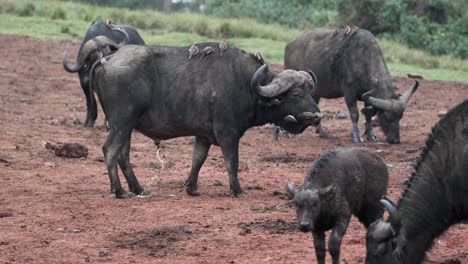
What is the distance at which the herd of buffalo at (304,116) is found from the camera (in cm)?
812

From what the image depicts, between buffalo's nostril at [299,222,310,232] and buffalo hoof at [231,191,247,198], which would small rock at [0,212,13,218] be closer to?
buffalo hoof at [231,191,247,198]

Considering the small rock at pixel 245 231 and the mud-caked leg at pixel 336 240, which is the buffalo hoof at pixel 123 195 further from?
the mud-caked leg at pixel 336 240

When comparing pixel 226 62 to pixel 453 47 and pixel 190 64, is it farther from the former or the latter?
pixel 453 47

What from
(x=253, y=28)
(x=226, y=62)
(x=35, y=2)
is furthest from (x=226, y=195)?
(x=35, y=2)

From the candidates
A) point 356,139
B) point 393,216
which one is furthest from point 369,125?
point 393,216

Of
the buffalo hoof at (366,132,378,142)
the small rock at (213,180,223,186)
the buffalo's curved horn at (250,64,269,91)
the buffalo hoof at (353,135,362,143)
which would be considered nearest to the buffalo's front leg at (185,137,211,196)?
the small rock at (213,180,223,186)

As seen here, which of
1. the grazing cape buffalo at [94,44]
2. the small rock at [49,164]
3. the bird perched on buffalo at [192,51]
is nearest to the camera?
the bird perched on buffalo at [192,51]

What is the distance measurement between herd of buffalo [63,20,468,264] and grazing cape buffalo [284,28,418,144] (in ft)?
0.05

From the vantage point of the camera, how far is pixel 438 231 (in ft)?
26.7

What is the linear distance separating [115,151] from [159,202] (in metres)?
0.78

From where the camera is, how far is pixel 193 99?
38.8ft

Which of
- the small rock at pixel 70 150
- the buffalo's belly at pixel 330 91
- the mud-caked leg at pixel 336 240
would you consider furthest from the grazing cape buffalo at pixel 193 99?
the buffalo's belly at pixel 330 91

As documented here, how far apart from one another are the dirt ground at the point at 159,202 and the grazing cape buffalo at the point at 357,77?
19.0 inches

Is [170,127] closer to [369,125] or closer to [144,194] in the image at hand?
[144,194]
